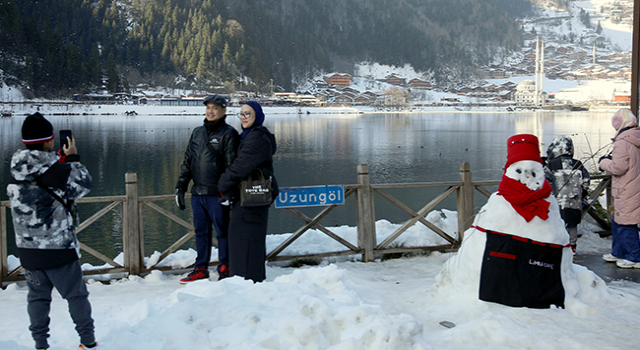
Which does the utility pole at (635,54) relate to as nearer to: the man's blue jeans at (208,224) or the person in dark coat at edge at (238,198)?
the person in dark coat at edge at (238,198)

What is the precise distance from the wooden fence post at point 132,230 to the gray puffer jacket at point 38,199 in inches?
81.6

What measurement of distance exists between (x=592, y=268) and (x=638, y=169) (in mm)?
1122

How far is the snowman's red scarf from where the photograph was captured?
12.1ft

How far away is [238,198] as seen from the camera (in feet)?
14.3

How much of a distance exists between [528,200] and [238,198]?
2.32 m

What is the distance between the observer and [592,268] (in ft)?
17.4

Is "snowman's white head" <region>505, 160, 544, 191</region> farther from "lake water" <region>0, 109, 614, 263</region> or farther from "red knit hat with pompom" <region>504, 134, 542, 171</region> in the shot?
"lake water" <region>0, 109, 614, 263</region>

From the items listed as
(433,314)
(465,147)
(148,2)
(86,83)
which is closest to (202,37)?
(148,2)

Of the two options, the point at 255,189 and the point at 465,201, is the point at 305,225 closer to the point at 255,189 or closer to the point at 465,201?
the point at 255,189

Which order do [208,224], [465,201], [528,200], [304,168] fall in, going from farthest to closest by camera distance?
[304,168], [465,201], [208,224], [528,200]

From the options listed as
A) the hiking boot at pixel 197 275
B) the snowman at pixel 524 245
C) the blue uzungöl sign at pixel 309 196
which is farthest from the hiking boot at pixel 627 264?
the hiking boot at pixel 197 275

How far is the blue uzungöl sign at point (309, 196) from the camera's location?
532cm

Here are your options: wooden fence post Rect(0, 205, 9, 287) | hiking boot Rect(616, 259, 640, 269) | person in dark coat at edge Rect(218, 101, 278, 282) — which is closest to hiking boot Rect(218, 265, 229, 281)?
person in dark coat at edge Rect(218, 101, 278, 282)

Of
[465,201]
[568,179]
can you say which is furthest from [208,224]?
[568,179]
